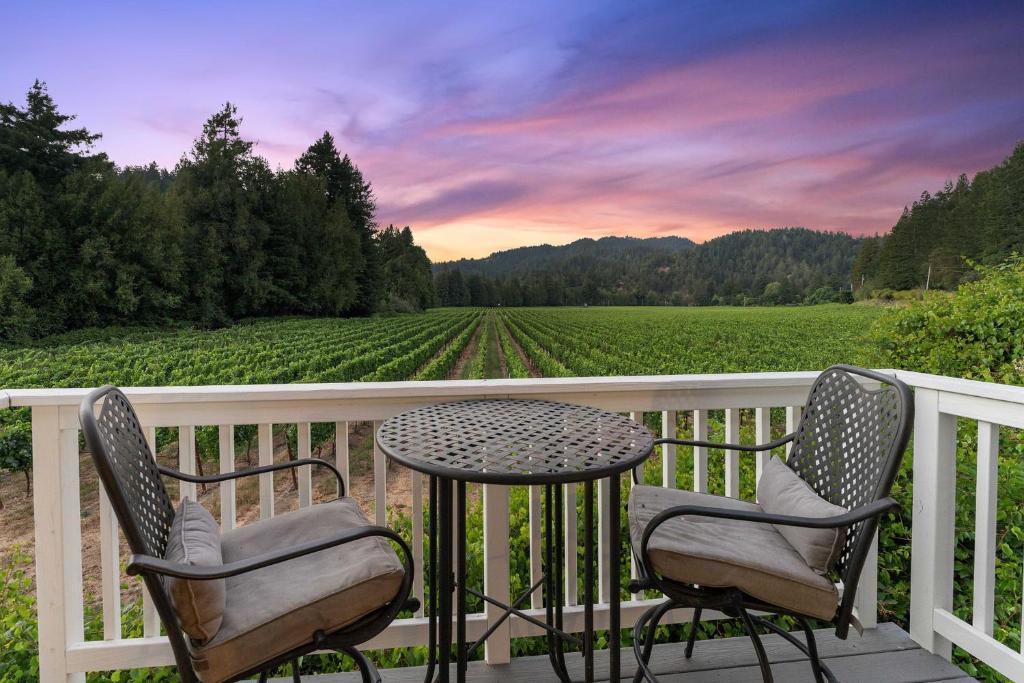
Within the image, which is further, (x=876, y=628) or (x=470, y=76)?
(x=470, y=76)

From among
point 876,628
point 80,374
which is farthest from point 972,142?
point 80,374

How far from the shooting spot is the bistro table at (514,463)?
905mm

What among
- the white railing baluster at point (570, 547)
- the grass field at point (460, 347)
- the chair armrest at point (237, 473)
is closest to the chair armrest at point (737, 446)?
the white railing baluster at point (570, 547)

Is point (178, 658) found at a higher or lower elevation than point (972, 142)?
lower

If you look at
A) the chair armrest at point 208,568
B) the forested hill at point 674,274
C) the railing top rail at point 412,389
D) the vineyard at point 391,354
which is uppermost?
the forested hill at point 674,274

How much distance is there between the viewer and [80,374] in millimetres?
12422

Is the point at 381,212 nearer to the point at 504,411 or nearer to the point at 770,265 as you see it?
the point at 770,265

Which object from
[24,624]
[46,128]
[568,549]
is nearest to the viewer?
[568,549]

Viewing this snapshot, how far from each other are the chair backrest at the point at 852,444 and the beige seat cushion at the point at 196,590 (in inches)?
42.7

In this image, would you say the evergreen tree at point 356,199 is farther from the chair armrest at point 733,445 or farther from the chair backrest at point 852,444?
the chair backrest at point 852,444

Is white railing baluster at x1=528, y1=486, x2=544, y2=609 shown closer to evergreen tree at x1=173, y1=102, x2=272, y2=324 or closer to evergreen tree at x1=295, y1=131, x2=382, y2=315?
evergreen tree at x1=295, y1=131, x2=382, y2=315

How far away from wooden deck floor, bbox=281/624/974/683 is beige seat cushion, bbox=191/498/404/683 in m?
0.48

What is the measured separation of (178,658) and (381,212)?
67.0ft

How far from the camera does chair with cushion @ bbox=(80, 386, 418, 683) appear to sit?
2.52 feet
